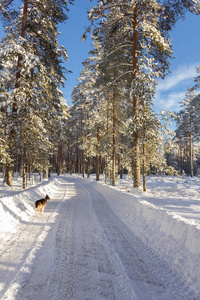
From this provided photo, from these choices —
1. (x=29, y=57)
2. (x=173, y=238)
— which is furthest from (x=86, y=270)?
(x=29, y=57)

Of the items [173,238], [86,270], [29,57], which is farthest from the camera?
[29,57]

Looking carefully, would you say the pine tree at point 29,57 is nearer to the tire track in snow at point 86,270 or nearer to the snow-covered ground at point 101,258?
the snow-covered ground at point 101,258

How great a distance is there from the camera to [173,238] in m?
4.11

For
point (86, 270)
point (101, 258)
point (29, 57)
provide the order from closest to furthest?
Result: point (86, 270) → point (101, 258) → point (29, 57)

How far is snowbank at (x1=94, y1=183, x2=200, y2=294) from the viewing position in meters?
3.27

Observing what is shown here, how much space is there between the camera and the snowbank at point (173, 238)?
327cm

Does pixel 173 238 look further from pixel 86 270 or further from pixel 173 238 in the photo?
pixel 86 270

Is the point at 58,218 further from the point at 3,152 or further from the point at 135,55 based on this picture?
the point at 135,55

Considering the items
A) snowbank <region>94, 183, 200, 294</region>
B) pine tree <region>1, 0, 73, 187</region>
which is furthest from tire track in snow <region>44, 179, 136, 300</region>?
pine tree <region>1, 0, 73, 187</region>

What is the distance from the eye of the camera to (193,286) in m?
2.97

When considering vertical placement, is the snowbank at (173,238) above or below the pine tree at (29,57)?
below

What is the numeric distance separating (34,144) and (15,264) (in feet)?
39.2

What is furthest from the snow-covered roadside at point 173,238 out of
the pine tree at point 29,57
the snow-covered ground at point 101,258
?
the pine tree at point 29,57

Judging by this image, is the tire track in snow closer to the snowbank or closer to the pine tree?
the snowbank
